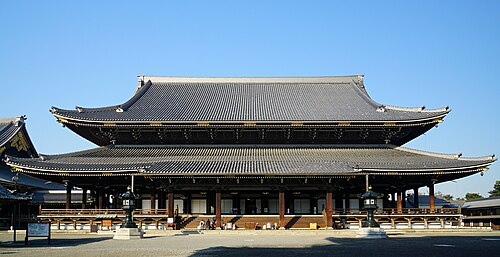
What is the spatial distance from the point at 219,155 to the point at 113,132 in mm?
7889

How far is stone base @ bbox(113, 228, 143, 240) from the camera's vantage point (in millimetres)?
28328

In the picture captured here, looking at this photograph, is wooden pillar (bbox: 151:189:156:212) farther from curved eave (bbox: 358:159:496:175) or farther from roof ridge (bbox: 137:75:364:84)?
roof ridge (bbox: 137:75:364:84)

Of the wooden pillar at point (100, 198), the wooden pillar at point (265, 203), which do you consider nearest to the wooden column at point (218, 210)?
the wooden pillar at point (265, 203)

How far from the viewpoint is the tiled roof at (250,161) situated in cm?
3400

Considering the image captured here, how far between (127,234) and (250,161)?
10758 millimetres

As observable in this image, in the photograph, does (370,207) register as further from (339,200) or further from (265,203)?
(265,203)

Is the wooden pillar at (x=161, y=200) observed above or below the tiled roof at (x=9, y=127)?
below

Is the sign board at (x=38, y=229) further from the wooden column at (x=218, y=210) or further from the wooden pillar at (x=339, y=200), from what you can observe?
the wooden pillar at (x=339, y=200)

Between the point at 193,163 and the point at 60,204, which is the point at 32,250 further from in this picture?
the point at 60,204

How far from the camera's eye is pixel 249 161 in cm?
3625

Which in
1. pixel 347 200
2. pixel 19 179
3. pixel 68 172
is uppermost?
pixel 68 172

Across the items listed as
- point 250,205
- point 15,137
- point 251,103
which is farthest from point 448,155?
point 15,137

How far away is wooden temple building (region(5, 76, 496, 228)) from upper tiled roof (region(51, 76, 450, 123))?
0.53 feet

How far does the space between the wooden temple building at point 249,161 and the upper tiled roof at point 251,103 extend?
161 mm
